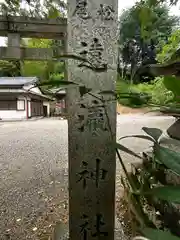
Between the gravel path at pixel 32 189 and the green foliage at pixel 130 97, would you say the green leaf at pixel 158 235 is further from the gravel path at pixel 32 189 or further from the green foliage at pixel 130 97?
the gravel path at pixel 32 189

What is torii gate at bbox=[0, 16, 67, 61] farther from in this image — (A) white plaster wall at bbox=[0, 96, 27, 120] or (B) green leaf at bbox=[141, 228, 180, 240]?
(A) white plaster wall at bbox=[0, 96, 27, 120]

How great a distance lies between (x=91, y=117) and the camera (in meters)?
0.82

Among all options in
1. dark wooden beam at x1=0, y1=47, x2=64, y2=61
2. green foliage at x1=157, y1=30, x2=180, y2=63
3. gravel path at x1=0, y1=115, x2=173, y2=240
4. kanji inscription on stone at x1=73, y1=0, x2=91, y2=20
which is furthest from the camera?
dark wooden beam at x1=0, y1=47, x2=64, y2=61

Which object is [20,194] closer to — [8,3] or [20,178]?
[20,178]

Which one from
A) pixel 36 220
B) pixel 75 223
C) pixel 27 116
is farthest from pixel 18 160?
pixel 27 116

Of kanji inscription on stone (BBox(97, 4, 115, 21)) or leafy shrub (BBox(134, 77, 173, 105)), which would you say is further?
kanji inscription on stone (BBox(97, 4, 115, 21))

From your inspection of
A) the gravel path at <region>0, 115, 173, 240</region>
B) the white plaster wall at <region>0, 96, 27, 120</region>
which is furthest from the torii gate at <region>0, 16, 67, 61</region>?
the white plaster wall at <region>0, 96, 27, 120</region>

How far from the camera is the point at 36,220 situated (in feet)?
6.30

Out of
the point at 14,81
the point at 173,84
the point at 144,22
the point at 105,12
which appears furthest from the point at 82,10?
the point at 14,81

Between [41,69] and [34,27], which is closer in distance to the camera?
[41,69]

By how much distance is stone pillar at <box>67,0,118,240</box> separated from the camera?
795mm

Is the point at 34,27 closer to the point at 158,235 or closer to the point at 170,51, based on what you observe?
the point at 170,51

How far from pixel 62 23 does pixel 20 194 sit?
164 cm

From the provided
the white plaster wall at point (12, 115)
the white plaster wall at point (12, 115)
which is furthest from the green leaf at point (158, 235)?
the white plaster wall at point (12, 115)
